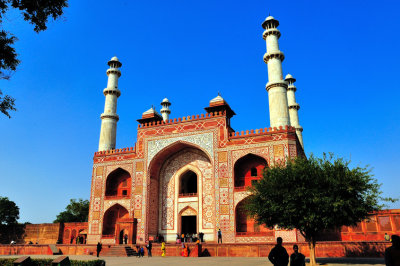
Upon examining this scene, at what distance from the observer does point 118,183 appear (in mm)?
25719

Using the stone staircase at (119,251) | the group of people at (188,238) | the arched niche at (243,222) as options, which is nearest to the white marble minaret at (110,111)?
the stone staircase at (119,251)

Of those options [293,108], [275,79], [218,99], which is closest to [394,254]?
[275,79]

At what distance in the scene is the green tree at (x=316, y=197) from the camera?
11930mm

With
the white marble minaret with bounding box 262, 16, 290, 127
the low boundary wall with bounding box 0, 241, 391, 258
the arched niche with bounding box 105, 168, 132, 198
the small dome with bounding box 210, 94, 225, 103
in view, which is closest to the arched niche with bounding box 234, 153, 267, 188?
the white marble minaret with bounding box 262, 16, 290, 127

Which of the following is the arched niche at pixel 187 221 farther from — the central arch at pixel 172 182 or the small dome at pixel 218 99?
the small dome at pixel 218 99

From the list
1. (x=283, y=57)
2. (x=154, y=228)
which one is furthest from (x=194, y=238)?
(x=283, y=57)

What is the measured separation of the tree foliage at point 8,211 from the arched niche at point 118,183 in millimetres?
15649

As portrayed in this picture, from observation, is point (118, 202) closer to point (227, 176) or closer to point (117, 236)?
point (117, 236)

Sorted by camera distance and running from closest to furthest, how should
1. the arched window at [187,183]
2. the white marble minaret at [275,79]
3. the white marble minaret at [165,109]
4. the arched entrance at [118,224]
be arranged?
the arched entrance at [118,224], the white marble minaret at [275,79], the arched window at [187,183], the white marble minaret at [165,109]

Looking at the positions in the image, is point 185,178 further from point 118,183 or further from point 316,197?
point 316,197

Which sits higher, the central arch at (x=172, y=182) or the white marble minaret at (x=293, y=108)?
the white marble minaret at (x=293, y=108)

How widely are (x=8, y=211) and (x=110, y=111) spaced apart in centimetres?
1713

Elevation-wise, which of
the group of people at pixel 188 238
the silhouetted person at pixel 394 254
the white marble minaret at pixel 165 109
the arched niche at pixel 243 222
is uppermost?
the white marble minaret at pixel 165 109

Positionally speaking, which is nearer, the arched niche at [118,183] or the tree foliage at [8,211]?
the arched niche at [118,183]
